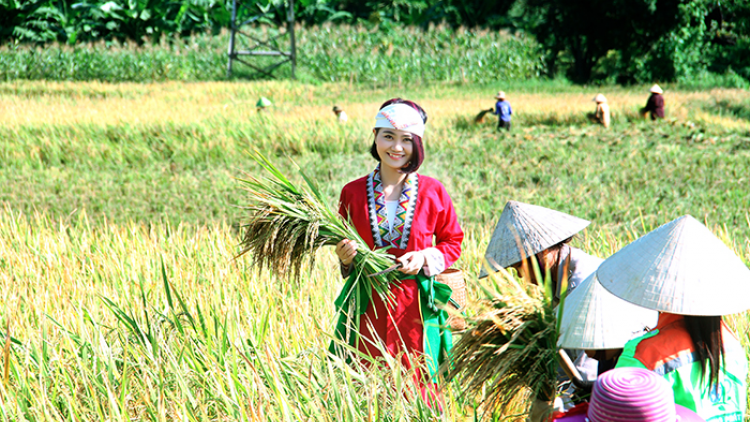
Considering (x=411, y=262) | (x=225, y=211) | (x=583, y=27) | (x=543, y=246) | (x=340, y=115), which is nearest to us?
(x=543, y=246)

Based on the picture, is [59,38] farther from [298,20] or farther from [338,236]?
[338,236]

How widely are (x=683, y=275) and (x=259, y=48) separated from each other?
2004cm

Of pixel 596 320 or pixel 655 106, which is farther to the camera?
pixel 655 106

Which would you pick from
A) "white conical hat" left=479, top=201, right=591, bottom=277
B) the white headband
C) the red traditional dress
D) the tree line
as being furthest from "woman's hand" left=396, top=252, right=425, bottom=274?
the tree line

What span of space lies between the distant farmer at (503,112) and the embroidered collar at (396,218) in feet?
26.8

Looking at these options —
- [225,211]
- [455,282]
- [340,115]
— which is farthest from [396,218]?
[340,115]

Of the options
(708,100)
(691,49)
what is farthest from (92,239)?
(691,49)

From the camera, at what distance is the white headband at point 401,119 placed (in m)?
2.43

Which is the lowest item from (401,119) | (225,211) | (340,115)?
(225,211)

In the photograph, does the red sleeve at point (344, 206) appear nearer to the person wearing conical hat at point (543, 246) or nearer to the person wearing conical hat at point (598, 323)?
the person wearing conical hat at point (543, 246)

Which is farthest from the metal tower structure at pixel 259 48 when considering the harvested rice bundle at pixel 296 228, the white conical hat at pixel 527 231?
the white conical hat at pixel 527 231

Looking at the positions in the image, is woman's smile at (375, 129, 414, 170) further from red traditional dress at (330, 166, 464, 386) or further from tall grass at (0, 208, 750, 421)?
tall grass at (0, 208, 750, 421)

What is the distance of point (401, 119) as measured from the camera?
2430 millimetres

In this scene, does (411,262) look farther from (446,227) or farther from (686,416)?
(686,416)
